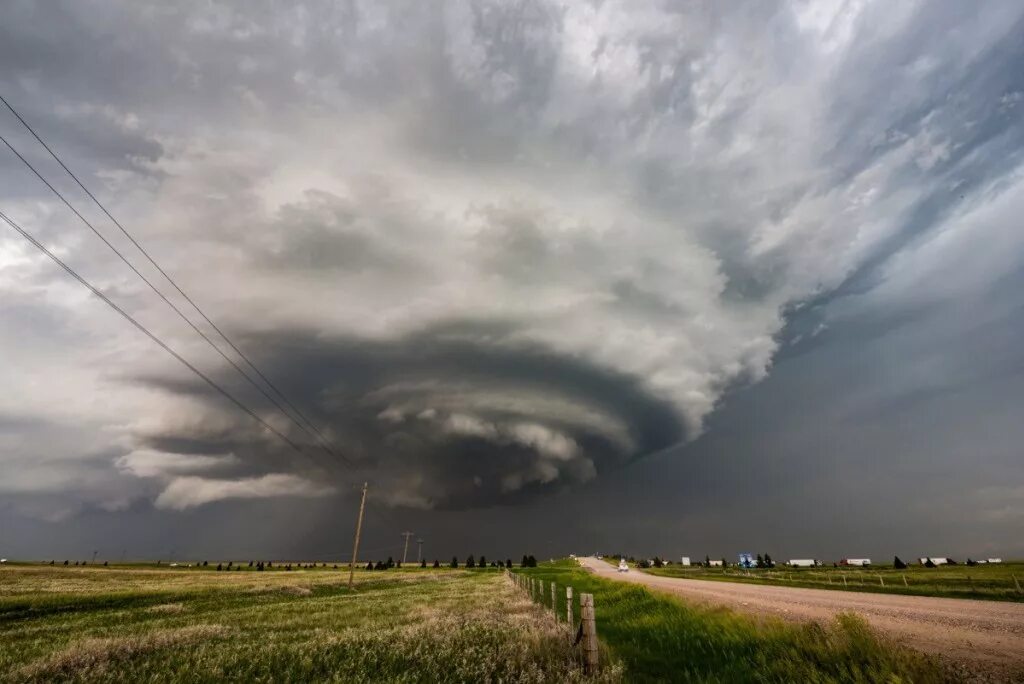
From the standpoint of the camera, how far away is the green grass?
8947 millimetres

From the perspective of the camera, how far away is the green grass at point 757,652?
352 inches

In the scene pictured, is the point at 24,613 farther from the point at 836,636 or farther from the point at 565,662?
the point at 836,636

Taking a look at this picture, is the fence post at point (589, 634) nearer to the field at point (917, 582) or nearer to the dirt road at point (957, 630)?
the dirt road at point (957, 630)

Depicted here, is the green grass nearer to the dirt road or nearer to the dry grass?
the dirt road

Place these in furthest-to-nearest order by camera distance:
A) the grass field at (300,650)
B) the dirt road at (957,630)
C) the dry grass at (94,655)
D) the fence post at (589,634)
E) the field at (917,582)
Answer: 1. the field at (917,582)
2. the dry grass at (94,655)
3. the grass field at (300,650)
4. the dirt road at (957,630)
5. the fence post at (589,634)

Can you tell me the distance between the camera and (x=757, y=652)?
11.7 meters

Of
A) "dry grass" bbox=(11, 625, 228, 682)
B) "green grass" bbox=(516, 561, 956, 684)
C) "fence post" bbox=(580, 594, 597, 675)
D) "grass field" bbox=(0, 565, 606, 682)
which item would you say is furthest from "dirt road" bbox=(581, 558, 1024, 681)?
"dry grass" bbox=(11, 625, 228, 682)

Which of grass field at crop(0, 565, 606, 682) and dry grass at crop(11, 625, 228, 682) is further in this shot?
dry grass at crop(11, 625, 228, 682)

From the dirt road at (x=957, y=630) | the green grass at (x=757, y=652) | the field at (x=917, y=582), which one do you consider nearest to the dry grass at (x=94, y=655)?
the green grass at (x=757, y=652)

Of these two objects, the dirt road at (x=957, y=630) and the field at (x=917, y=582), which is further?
the field at (x=917, y=582)

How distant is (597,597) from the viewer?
36.4 meters

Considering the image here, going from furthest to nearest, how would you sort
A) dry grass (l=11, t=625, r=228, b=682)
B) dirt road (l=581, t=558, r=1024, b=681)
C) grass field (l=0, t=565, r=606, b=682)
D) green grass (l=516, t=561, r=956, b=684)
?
dry grass (l=11, t=625, r=228, b=682)
grass field (l=0, t=565, r=606, b=682)
dirt road (l=581, t=558, r=1024, b=681)
green grass (l=516, t=561, r=956, b=684)

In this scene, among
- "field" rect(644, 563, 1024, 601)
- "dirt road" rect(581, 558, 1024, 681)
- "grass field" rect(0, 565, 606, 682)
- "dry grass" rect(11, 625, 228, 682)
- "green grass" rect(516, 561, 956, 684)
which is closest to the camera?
"green grass" rect(516, 561, 956, 684)

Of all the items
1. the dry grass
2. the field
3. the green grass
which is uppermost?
the field
